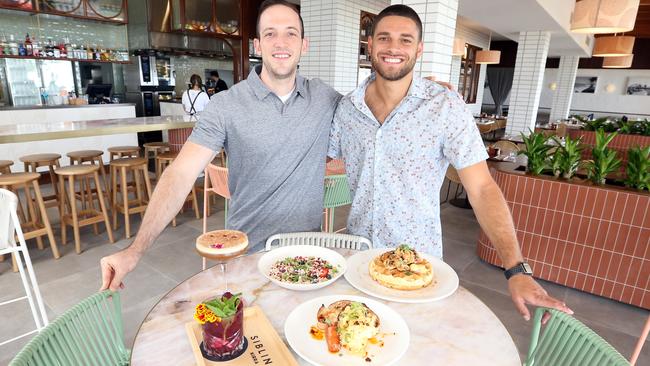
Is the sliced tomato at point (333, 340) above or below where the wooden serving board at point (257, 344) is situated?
above

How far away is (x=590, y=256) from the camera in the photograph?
325 centimetres

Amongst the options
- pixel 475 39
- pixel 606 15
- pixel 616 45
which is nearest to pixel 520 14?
pixel 606 15

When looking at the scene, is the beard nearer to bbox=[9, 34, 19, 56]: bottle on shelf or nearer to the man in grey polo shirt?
the man in grey polo shirt

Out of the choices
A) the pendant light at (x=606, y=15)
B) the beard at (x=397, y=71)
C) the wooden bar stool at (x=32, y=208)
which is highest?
the pendant light at (x=606, y=15)

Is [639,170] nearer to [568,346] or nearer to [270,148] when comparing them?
[568,346]

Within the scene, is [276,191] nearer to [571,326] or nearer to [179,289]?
[179,289]

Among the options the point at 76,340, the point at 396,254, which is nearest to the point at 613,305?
the point at 396,254

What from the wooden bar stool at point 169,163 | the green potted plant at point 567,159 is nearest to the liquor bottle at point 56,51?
the wooden bar stool at point 169,163

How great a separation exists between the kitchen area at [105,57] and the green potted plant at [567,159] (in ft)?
15.8

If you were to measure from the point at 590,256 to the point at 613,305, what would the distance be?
436 mm

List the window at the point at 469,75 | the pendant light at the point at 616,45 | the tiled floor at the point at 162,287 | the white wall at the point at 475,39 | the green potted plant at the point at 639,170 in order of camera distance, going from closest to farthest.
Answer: the tiled floor at the point at 162,287
the green potted plant at the point at 639,170
the pendant light at the point at 616,45
the white wall at the point at 475,39
the window at the point at 469,75

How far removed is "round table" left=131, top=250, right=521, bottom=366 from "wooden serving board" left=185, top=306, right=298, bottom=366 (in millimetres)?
30

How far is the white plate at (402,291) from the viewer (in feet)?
3.90

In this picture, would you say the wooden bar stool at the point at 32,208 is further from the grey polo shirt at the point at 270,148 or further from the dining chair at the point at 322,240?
the dining chair at the point at 322,240
